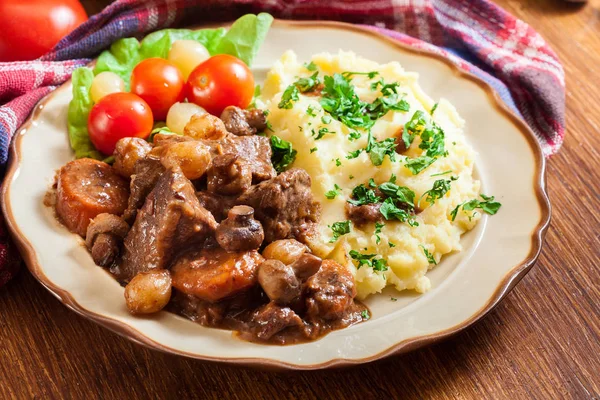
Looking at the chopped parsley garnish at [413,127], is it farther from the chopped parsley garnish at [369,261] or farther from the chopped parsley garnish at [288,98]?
the chopped parsley garnish at [369,261]

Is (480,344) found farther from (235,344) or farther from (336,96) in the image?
(336,96)

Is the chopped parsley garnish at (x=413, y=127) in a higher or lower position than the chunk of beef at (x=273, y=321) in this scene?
higher

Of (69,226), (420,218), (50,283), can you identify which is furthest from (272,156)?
(50,283)

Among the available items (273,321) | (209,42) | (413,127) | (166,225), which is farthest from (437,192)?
(209,42)

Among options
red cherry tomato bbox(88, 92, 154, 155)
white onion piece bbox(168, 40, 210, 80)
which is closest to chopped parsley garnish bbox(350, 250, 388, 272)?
red cherry tomato bbox(88, 92, 154, 155)

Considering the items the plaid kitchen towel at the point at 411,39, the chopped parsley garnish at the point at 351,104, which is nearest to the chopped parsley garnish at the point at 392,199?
the chopped parsley garnish at the point at 351,104

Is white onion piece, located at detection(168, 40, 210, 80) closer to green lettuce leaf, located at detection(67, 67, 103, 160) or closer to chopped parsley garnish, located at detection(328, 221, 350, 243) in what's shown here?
green lettuce leaf, located at detection(67, 67, 103, 160)
